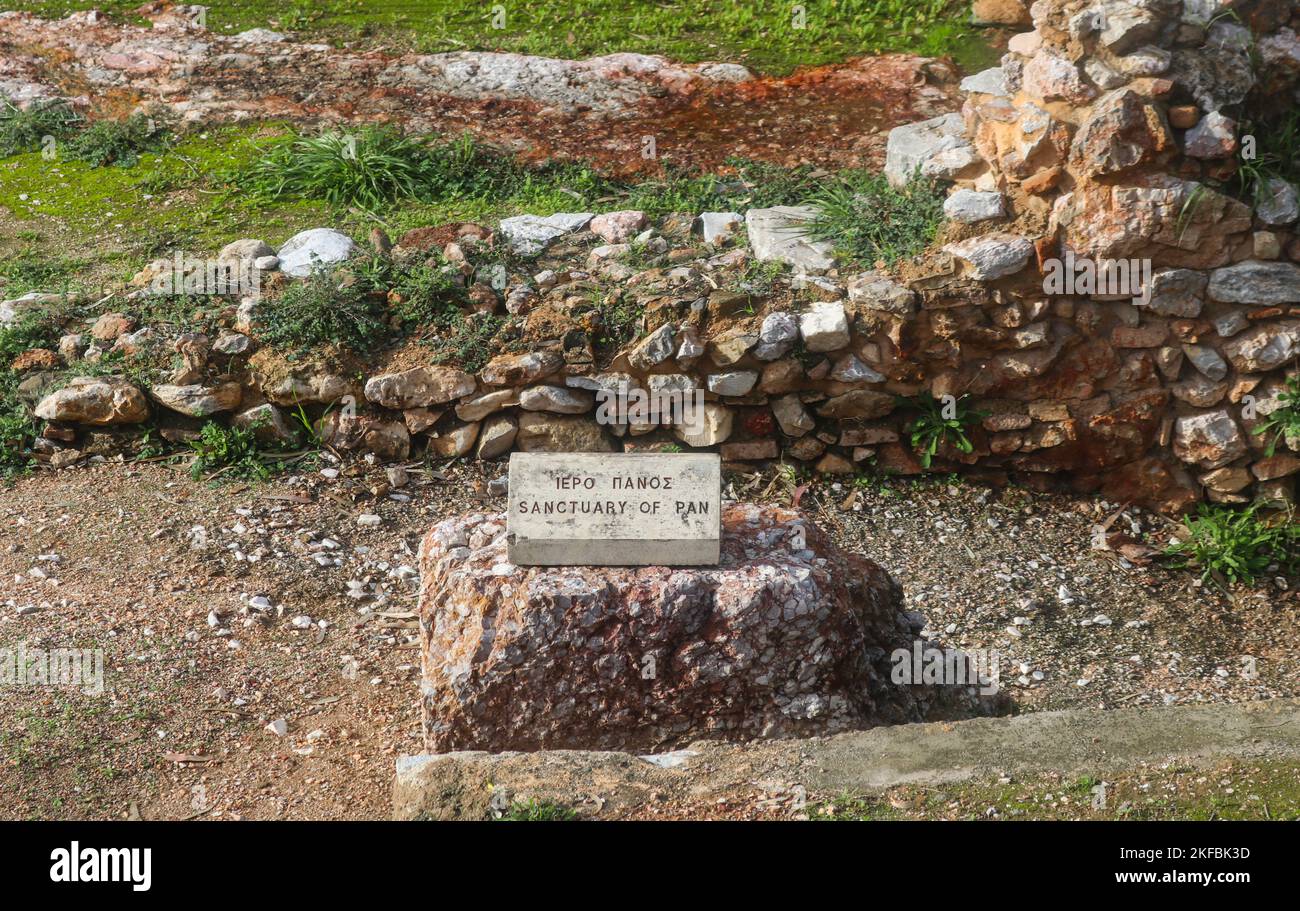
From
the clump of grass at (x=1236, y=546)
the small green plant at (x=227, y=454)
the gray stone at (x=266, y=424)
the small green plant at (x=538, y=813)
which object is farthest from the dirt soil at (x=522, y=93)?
the small green plant at (x=538, y=813)

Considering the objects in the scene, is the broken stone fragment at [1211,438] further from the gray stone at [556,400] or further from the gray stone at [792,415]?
the gray stone at [556,400]

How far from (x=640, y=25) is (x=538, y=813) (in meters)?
6.99

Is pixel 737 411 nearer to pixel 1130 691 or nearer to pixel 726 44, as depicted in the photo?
pixel 1130 691

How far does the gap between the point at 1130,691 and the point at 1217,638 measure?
0.75m

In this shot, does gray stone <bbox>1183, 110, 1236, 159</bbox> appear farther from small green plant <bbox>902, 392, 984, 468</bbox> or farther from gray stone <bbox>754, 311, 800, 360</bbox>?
gray stone <bbox>754, 311, 800, 360</bbox>

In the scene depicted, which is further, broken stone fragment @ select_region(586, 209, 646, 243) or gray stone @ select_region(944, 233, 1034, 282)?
broken stone fragment @ select_region(586, 209, 646, 243)

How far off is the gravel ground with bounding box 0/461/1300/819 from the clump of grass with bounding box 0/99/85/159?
3.13 meters

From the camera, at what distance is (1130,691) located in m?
5.14

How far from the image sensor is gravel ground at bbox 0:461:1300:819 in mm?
4254

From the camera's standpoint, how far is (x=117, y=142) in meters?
7.95

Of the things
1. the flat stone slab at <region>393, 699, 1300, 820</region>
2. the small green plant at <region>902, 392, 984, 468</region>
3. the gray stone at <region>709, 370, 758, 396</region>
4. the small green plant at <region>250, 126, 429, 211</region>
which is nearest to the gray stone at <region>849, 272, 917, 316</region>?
the small green plant at <region>902, 392, 984, 468</region>

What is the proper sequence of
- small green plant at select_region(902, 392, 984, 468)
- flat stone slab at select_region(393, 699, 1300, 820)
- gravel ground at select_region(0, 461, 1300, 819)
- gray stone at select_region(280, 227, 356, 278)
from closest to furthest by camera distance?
flat stone slab at select_region(393, 699, 1300, 820), gravel ground at select_region(0, 461, 1300, 819), small green plant at select_region(902, 392, 984, 468), gray stone at select_region(280, 227, 356, 278)

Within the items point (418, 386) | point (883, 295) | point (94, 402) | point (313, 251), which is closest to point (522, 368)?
point (418, 386)

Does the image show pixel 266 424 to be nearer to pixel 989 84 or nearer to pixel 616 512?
pixel 616 512
